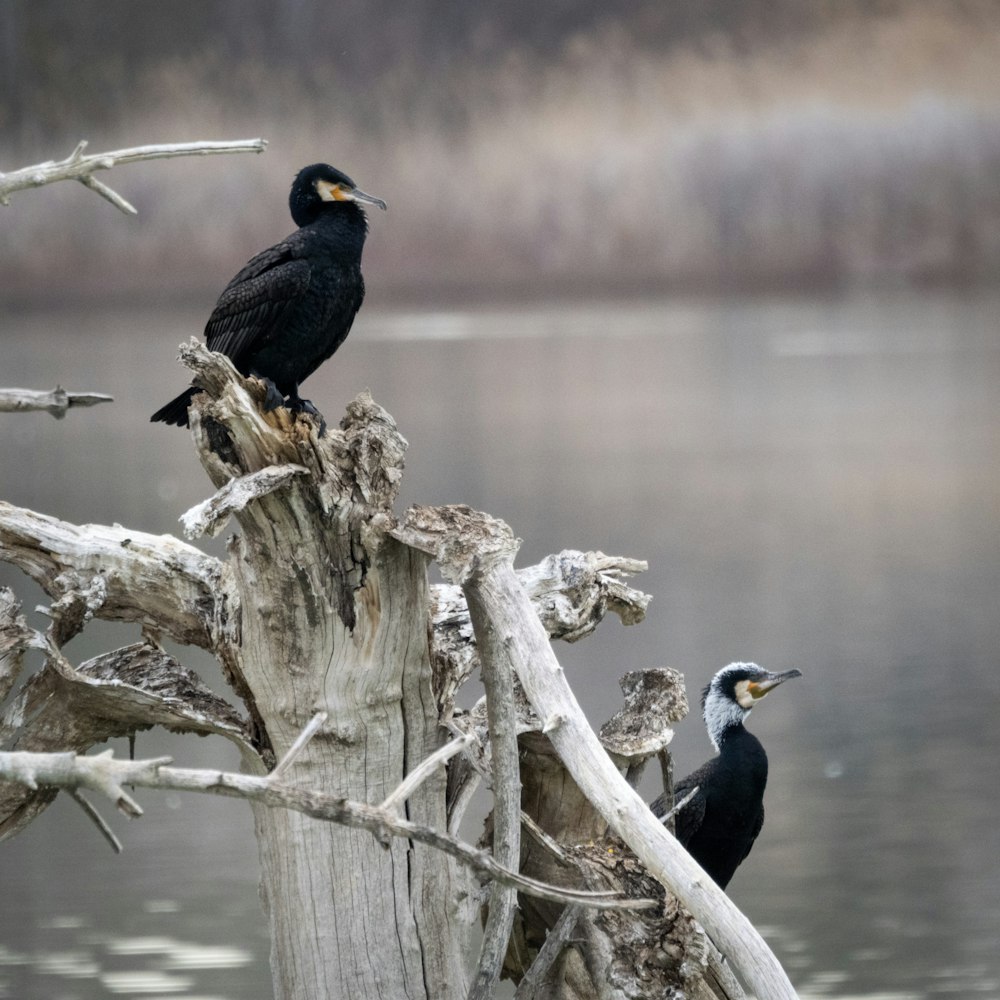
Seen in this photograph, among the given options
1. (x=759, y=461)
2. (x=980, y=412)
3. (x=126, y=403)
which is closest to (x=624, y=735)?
(x=759, y=461)

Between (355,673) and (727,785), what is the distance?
1028 millimetres

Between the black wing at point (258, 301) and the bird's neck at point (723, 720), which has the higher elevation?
the black wing at point (258, 301)

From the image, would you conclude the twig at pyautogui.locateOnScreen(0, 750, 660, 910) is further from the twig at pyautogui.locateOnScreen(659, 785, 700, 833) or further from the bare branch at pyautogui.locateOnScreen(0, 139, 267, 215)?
the twig at pyautogui.locateOnScreen(659, 785, 700, 833)

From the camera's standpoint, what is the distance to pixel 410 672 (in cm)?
260

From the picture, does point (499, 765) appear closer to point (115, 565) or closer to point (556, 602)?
point (556, 602)

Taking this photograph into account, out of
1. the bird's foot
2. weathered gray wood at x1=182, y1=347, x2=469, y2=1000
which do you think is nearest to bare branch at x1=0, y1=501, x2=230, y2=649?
weathered gray wood at x1=182, y1=347, x2=469, y2=1000

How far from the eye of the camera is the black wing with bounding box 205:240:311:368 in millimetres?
3053

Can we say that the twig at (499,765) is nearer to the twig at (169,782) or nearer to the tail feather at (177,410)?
the twig at (169,782)

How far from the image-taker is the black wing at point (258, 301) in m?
3.05

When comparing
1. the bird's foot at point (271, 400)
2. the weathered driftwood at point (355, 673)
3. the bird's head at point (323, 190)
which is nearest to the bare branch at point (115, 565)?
the weathered driftwood at point (355, 673)

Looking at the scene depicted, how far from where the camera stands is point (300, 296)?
3.07 meters

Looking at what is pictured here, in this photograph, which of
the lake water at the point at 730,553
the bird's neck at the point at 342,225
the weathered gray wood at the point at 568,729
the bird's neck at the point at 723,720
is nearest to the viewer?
the weathered gray wood at the point at 568,729

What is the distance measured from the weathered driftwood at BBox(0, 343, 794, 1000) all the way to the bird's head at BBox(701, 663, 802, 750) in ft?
1.44

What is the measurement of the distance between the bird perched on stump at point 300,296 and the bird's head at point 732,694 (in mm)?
1073
